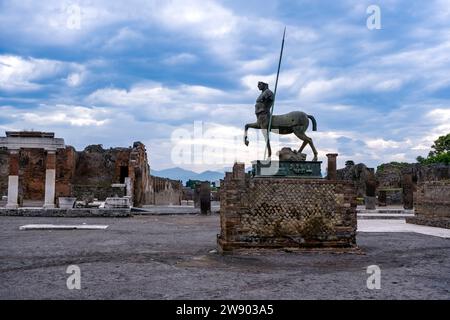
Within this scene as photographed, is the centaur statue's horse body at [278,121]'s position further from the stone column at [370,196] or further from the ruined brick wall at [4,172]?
the ruined brick wall at [4,172]

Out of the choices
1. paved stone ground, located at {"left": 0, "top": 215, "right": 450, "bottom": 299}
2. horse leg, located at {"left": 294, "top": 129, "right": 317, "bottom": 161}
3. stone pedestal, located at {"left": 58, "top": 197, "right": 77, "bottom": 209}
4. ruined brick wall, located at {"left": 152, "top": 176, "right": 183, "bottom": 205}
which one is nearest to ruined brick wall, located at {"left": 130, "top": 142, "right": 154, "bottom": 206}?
ruined brick wall, located at {"left": 152, "top": 176, "right": 183, "bottom": 205}

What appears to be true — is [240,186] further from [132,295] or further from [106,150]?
[106,150]

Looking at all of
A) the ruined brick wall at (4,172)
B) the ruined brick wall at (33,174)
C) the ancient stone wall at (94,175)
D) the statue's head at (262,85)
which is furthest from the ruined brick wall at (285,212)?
the ruined brick wall at (4,172)

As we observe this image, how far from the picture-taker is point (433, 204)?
17875 millimetres

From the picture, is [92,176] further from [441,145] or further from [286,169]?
[441,145]

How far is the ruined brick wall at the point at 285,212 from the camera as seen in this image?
9562mm

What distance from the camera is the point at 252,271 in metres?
7.33

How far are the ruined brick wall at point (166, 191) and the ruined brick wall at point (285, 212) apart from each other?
104 ft

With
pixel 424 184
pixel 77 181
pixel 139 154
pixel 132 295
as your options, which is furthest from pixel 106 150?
pixel 132 295

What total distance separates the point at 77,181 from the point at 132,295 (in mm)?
41552

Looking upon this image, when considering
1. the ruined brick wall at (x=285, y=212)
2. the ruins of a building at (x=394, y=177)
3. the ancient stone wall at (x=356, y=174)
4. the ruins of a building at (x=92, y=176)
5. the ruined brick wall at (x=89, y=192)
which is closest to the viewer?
the ruined brick wall at (x=285, y=212)

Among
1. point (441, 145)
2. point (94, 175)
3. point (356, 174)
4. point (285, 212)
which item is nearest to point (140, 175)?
point (94, 175)

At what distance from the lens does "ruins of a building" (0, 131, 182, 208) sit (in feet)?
110

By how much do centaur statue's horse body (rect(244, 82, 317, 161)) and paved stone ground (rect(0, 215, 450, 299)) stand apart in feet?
8.56
